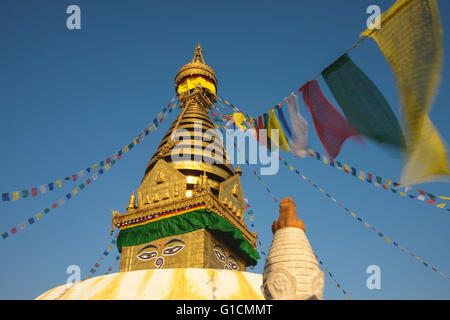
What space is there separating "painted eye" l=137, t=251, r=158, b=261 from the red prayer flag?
7590mm

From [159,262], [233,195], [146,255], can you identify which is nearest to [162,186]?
[146,255]

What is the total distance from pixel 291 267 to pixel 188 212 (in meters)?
6.84

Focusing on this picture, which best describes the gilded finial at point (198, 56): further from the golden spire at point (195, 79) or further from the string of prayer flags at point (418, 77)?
the string of prayer flags at point (418, 77)

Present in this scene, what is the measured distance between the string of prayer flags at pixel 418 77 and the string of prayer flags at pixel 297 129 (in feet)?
7.70

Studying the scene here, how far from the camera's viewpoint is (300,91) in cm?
634

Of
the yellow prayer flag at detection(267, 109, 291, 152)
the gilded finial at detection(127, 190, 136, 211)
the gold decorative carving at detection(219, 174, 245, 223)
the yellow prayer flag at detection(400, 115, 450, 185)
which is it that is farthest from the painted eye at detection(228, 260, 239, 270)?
the yellow prayer flag at detection(400, 115, 450, 185)

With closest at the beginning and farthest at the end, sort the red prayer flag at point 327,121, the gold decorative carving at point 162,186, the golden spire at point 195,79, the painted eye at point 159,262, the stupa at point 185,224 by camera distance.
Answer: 1. the red prayer flag at point 327,121
2. the stupa at point 185,224
3. the painted eye at point 159,262
4. the gold decorative carving at point 162,186
5. the golden spire at point 195,79

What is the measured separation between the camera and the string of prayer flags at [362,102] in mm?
4367

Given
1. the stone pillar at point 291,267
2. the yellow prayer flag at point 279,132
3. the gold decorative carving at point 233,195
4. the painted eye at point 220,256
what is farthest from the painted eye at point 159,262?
the stone pillar at point 291,267

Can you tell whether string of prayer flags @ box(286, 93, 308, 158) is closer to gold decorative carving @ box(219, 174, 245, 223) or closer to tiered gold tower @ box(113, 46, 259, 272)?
tiered gold tower @ box(113, 46, 259, 272)

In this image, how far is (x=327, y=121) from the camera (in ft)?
18.6
